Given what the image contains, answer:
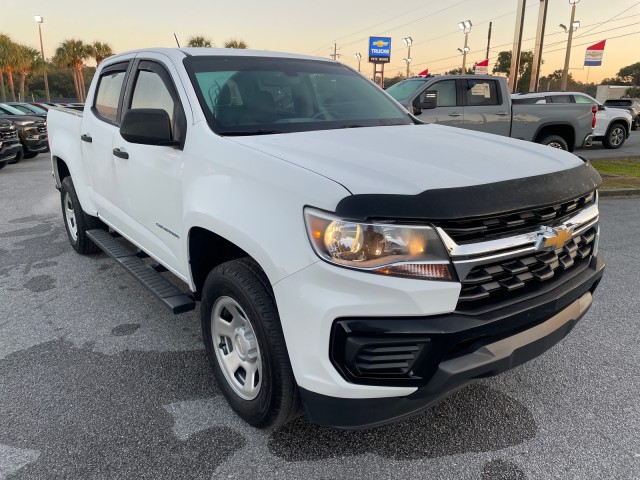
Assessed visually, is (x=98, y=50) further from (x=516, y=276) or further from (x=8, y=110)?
(x=516, y=276)

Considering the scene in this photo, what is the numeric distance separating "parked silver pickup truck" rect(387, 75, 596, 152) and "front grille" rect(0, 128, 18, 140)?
29.2ft

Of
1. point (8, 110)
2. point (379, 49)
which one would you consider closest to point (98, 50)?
point (379, 49)

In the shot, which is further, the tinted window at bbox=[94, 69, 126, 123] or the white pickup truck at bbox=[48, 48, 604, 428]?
the tinted window at bbox=[94, 69, 126, 123]

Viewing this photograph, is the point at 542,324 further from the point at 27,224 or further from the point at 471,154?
the point at 27,224

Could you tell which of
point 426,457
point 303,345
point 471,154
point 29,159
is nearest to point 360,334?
point 303,345

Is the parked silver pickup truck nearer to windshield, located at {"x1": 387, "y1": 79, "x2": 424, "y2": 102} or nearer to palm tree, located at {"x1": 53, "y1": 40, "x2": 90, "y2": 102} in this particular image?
windshield, located at {"x1": 387, "y1": 79, "x2": 424, "y2": 102}

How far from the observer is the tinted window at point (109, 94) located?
3830mm

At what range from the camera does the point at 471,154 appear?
7.76 feet

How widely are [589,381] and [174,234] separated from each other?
2.59m

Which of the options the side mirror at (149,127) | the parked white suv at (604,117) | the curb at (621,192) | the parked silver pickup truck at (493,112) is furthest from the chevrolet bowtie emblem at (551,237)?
the parked white suv at (604,117)

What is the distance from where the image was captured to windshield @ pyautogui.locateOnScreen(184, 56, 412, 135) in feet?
9.29

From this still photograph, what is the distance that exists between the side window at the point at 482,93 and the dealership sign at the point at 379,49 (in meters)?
33.8

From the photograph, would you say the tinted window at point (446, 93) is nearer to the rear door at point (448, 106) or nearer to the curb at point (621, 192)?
the rear door at point (448, 106)

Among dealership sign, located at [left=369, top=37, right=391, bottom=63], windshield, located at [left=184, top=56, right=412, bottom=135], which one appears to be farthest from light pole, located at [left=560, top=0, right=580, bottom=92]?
windshield, located at [left=184, top=56, right=412, bottom=135]
